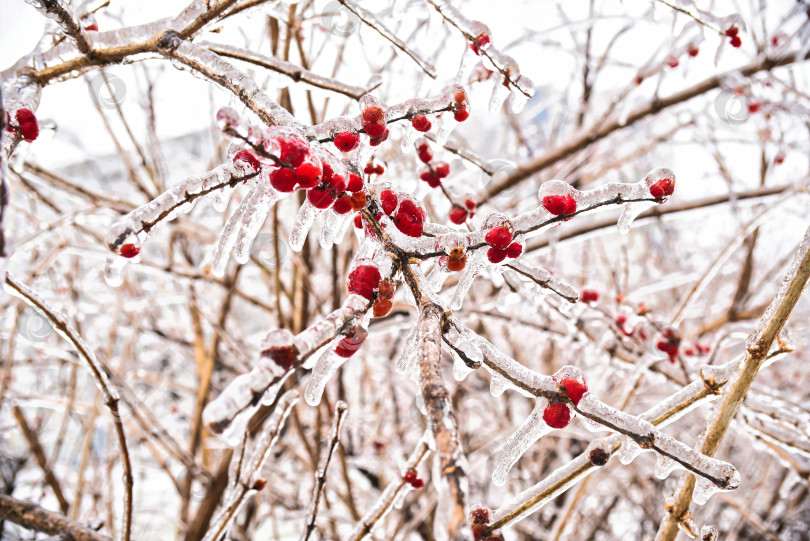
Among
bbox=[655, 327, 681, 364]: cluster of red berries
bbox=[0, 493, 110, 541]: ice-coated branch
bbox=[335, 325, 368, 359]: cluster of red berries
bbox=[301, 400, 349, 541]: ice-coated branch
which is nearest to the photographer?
bbox=[335, 325, 368, 359]: cluster of red berries

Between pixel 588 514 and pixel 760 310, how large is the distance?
2.88 metres

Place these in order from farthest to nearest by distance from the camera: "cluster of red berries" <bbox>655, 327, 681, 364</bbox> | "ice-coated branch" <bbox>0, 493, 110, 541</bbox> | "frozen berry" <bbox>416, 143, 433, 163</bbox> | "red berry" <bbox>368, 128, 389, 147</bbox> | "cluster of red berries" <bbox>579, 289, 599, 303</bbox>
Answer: "cluster of red berries" <bbox>579, 289, 599, 303</bbox>, "cluster of red berries" <bbox>655, 327, 681, 364</bbox>, "frozen berry" <bbox>416, 143, 433, 163</bbox>, "ice-coated branch" <bbox>0, 493, 110, 541</bbox>, "red berry" <bbox>368, 128, 389, 147</bbox>

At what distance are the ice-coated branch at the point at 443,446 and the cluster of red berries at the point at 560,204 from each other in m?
0.29

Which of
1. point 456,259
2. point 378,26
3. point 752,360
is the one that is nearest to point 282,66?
point 378,26

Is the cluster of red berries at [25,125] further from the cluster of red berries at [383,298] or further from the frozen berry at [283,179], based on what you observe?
the cluster of red berries at [383,298]

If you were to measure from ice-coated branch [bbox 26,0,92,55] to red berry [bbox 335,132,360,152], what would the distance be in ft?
1.46

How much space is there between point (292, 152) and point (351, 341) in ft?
0.74

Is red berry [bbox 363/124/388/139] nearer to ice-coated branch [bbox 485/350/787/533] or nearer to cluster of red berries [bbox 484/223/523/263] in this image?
cluster of red berries [bbox 484/223/523/263]

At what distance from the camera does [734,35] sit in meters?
1.43

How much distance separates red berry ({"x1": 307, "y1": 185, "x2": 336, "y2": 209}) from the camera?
621 mm

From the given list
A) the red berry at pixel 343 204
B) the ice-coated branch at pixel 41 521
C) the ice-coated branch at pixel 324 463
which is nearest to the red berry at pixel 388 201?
the red berry at pixel 343 204

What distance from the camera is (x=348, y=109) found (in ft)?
7.21

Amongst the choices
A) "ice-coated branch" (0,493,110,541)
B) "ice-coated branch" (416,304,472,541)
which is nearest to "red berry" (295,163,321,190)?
"ice-coated branch" (416,304,472,541)

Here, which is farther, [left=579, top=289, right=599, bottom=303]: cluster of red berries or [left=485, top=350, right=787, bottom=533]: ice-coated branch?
[left=579, top=289, right=599, bottom=303]: cluster of red berries
